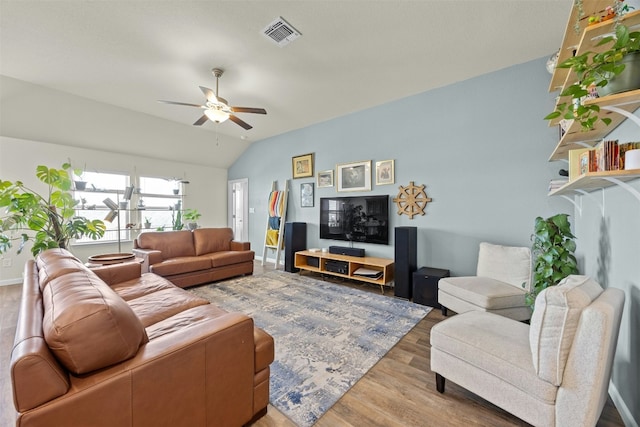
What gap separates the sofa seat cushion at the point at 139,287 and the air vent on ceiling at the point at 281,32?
105 inches

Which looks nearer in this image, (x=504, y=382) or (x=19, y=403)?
(x=19, y=403)

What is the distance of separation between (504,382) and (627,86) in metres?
1.53

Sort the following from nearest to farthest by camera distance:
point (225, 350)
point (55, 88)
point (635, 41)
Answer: point (635, 41) < point (225, 350) < point (55, 88)

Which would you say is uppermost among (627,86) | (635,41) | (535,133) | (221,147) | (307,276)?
(221,147)

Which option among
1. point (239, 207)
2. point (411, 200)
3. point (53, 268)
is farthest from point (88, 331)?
point (239, 207)

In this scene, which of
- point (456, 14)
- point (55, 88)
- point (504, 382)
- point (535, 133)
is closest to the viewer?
point (504, 382)

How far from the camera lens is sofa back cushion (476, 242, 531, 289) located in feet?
8.41

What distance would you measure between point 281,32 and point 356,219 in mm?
2761

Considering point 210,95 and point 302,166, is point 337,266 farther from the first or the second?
point 210,95

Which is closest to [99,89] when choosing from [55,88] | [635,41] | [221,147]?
[55,88]

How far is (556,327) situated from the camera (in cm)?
115

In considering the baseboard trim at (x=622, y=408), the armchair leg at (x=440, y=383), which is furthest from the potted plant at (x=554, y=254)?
the armchair leg at (x=440, y=383)

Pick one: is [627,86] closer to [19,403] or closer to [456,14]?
[456,14]

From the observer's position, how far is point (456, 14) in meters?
2.16
